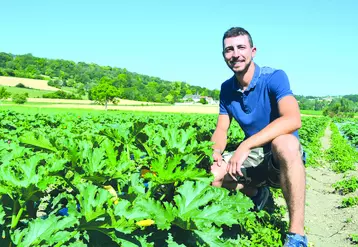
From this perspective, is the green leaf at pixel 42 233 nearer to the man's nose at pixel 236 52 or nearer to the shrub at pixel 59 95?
the man's nose at pixel 236 52

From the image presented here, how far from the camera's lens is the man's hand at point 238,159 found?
3.47m

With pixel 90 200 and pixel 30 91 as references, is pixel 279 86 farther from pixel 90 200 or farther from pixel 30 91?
pixel 30 91

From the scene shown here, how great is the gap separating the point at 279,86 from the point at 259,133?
527 mm

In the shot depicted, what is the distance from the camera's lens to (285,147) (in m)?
3.27

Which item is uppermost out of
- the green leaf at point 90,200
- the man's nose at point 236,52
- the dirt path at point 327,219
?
the man's nose at point 236,52

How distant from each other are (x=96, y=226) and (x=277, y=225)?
110 inches

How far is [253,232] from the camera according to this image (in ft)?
12.5

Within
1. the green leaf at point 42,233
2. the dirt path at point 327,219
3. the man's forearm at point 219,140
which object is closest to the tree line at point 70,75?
the dirt path at point 327,219

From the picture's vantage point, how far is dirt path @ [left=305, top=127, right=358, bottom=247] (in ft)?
13.2

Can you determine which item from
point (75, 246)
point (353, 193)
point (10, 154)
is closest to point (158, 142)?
point (10, 154)

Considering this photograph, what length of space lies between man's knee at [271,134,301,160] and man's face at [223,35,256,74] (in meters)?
0.88

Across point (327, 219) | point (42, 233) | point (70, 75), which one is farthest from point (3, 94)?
point (42, 233)

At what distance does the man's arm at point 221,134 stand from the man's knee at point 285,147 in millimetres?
762

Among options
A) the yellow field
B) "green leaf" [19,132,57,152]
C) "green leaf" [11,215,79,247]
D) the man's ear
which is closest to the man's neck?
the man's ear
